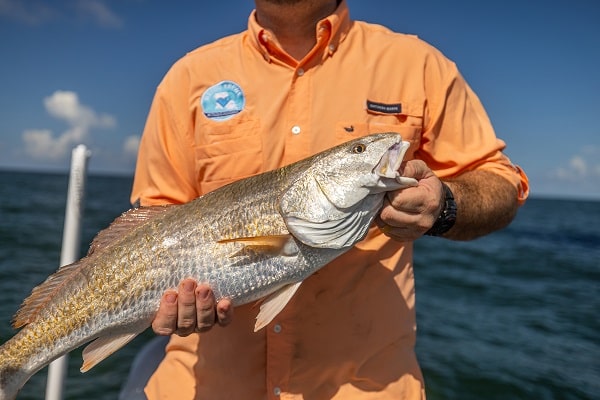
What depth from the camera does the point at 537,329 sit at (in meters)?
11.6

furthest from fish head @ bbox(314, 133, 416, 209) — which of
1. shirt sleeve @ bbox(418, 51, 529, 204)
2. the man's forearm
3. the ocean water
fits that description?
the ocean water

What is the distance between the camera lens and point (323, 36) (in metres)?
3.10

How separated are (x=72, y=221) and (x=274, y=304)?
1.90m

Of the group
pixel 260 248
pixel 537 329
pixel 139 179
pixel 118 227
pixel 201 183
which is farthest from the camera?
pixel 537 329

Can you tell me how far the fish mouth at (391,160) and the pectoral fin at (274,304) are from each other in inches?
26.4

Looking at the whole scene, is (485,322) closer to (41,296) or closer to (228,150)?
(228,150)

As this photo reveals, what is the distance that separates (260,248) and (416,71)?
130 cm

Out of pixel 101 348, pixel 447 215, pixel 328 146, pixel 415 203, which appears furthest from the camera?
pixel 328 146

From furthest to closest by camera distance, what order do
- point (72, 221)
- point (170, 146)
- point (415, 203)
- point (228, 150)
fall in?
point (72, 221) < point (170, 146) < point (228, 150) < point (415, 203)

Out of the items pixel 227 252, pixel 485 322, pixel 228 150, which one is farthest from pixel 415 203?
pixel 485 322

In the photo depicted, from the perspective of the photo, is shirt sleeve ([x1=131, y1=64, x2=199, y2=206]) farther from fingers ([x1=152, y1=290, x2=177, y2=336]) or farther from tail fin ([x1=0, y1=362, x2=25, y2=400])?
tail fin ([x1=0, y1=362, x2=25, y2=400])

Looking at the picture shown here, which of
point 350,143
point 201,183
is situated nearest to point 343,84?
point 350,143

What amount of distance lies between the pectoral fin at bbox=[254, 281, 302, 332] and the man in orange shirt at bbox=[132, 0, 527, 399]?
0.93 ft

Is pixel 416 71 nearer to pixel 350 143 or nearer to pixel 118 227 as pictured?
pixel 350 143
